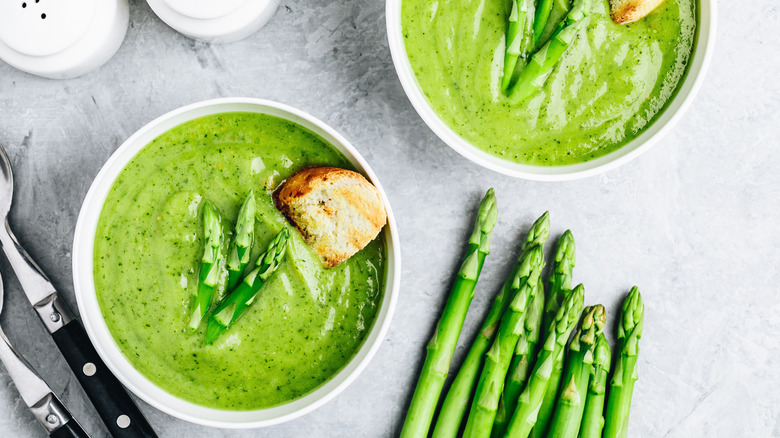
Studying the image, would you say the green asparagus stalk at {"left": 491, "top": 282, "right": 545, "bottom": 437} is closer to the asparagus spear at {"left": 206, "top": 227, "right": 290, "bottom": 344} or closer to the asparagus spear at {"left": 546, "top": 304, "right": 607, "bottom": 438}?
the asparagus spear at {"left": 546, "top": 304, "right": 607, "bottom": 438}

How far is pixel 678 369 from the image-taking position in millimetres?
2535

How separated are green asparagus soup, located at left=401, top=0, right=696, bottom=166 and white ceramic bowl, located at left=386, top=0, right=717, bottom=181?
0.08ft

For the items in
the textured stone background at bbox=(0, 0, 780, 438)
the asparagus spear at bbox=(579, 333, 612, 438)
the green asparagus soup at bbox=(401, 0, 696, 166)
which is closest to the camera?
the green asparagus soup at bbox=(401, 0, 696, 166)

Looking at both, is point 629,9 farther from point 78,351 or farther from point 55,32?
point 78,351

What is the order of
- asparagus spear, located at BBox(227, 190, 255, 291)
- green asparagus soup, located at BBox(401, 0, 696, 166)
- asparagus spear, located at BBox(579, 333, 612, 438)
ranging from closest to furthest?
asparagus spear, located at BBox(227, 190, 255, 291) → green asparagus soup, located at BBox(401, 0, 696, 166) → asparagus spear, located at BBox(579, 333, 612, 438)

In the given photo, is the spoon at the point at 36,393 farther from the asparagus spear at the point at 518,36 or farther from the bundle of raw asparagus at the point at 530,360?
the asparagus spear at the point at 518,36

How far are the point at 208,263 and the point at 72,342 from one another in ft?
2.01

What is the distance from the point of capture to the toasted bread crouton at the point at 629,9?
204cm

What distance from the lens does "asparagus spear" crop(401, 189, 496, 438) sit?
2.34 m

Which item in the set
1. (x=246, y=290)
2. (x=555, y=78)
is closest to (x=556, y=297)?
(x=555, y=78)

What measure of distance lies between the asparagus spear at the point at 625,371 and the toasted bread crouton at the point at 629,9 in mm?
966

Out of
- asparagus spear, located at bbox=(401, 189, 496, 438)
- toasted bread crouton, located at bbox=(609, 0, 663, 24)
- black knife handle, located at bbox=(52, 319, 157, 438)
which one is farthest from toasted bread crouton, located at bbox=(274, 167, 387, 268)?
toasted bread crouton, located at bbox=(609, 0, 663, 24)

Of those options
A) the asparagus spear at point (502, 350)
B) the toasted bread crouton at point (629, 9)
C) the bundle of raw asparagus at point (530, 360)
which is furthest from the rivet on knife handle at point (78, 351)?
the toasted bread crouton at point (629, 9)

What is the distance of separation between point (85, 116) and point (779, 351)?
A: 2716 millimetres
